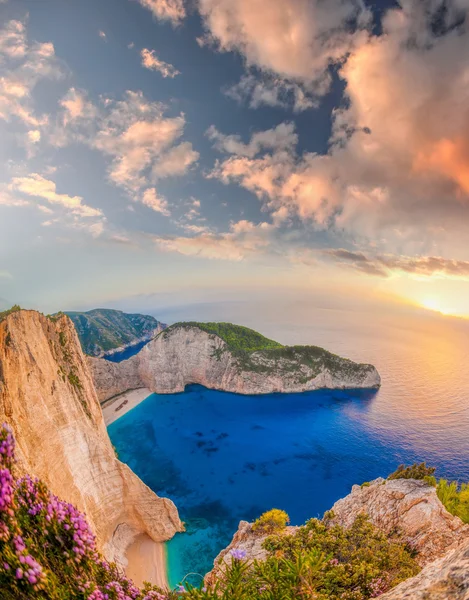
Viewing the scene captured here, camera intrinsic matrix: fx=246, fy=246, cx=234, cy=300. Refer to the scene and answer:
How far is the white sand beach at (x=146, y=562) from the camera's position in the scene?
19.4m

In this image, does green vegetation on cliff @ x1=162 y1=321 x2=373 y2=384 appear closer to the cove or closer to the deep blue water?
the cove

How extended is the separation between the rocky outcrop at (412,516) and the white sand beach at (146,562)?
15.0 metres

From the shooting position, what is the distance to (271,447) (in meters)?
41.9

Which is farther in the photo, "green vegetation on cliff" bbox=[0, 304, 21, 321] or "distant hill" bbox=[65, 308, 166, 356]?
"distant hill" bbox=[65, 308, 166, 356]

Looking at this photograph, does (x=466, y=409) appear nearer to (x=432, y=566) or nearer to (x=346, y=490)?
(x=346, y=490)

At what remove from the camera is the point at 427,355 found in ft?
366

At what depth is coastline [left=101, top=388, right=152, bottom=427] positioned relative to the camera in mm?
50747

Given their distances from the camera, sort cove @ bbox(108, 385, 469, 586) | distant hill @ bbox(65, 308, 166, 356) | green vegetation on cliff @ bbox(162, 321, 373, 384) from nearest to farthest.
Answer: cove @ bbox(108, 385, 469, 586), green vegetation on cliff @ bbox(162, 321, 373, 384), distant hill @ bbox(65, 308, 166, 356)

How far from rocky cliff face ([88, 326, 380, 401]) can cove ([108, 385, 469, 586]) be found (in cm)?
304

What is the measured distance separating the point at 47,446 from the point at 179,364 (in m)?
49.0

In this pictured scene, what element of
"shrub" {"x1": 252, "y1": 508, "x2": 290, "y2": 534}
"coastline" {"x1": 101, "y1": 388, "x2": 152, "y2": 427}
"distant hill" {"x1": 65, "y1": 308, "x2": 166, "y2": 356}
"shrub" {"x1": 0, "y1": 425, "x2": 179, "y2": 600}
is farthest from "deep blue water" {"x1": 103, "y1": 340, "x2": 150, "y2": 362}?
"shrub" {"x1": 0, "y1": 425, "x2": 179, "y2": 600}

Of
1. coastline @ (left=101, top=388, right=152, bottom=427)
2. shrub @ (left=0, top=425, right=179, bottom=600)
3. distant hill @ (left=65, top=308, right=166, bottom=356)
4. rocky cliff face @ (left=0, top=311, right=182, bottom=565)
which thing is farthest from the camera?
distant hill @ (left=65, top=308, right=166, bottom=356)

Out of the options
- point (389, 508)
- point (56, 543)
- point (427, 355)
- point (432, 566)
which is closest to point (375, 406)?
point (389, 508)

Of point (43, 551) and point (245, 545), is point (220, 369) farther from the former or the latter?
point (43, 551)
